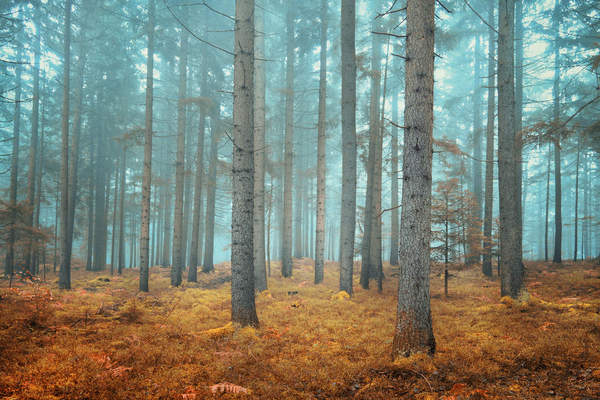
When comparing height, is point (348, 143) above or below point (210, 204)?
above

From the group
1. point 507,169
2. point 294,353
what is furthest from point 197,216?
point 507,169

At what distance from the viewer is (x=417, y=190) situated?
190 inches

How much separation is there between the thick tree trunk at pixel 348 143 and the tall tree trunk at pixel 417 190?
17.9ft

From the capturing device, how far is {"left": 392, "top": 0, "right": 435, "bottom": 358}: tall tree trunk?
186 inches

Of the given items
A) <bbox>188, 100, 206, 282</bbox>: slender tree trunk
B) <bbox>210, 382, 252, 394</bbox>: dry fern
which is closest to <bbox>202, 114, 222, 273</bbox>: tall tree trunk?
<bbox>188, 100, 206, 282</bbox>: slender tree trunk

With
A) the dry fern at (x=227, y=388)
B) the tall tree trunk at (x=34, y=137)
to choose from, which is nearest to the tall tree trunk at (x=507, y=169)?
the dry fern at (x=227, y=388)

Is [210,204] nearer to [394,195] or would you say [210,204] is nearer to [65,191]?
[65,191]

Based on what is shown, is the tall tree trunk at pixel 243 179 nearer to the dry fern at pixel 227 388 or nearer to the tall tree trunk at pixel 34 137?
the dry fern at pixel 227 388

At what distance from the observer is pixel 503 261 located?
8531 mm

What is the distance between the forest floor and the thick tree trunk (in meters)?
2.04

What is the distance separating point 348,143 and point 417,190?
604 cm

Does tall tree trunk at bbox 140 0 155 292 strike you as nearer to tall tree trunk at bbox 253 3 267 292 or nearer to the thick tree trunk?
tall tree trunk at bbox 253 3 267 292

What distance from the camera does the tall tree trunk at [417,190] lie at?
4.72 meters

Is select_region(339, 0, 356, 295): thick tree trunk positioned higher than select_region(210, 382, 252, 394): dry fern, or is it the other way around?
select_region(339, 0, 356, 295): thick tree trunk
